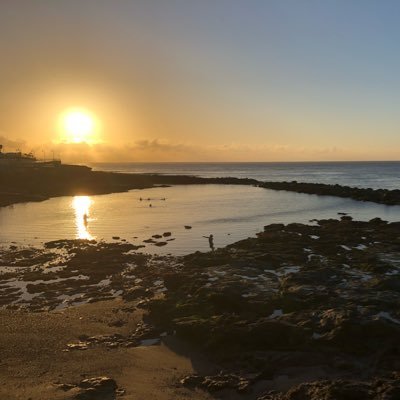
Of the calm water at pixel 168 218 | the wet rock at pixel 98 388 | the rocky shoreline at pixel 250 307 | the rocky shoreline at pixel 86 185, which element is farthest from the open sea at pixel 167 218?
the wet rock at pixel 98 388

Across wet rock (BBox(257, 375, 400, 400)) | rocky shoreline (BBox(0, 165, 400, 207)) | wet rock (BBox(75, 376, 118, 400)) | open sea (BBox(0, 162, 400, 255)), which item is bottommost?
wet rock (BBox(75, 376, 118, 400))

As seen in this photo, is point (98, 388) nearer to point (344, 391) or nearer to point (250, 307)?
point (344, 391)

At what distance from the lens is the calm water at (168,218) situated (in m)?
37.6

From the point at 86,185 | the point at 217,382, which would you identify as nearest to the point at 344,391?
the point at 217,382

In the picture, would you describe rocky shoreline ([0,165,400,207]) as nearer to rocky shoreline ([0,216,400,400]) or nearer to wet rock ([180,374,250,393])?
rocky shoreline ([0,216,400,400])

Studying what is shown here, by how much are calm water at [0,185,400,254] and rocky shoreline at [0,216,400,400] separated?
6622mm

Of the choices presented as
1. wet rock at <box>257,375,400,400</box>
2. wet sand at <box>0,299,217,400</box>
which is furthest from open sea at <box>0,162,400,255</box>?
wet rock at <box>257,375,400,400</box>

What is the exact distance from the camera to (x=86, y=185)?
98438 millimetres

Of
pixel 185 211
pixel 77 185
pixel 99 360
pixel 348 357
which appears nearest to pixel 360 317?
pixel 348 357

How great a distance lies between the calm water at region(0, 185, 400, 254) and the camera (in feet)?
123

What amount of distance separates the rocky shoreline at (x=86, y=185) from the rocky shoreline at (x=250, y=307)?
4118cm

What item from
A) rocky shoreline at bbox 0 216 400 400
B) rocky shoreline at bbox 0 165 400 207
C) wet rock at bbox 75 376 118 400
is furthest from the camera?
rocky shoreline at bbox 0 165 400 207

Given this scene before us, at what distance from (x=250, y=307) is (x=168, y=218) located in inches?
1253

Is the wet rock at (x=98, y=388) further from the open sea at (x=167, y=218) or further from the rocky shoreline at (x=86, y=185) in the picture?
the rocky shoreline at (x=86, y=185)
